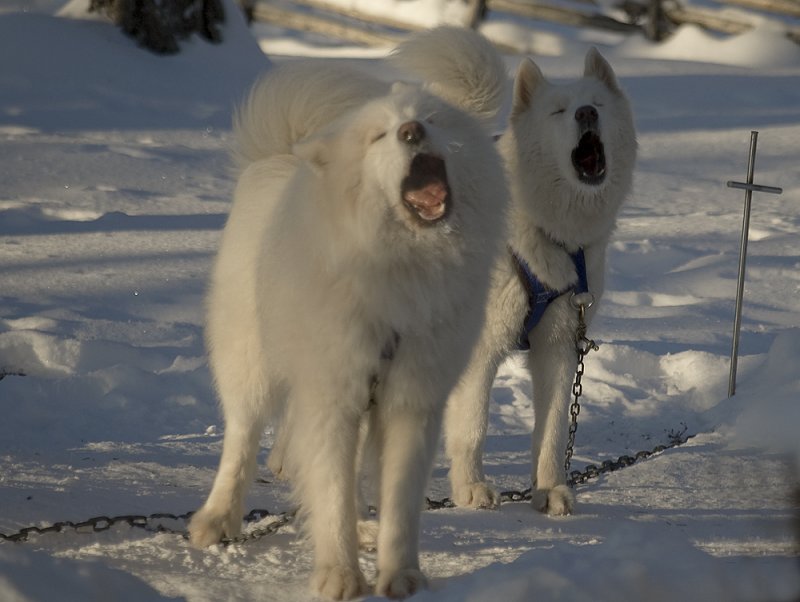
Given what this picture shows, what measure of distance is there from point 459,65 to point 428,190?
152 centimetres

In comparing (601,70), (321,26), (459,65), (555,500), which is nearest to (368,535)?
(555,500)

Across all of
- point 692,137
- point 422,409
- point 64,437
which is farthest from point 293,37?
point 422,409

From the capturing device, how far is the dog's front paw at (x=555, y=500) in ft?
14.9

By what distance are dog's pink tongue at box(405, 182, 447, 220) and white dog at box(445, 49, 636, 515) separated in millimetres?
1430

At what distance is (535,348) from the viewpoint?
480 centimetres

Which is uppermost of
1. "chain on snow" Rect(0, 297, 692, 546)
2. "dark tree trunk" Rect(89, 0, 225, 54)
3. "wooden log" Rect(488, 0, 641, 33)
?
"wooden log" Rect(488, 0, 641, 33)

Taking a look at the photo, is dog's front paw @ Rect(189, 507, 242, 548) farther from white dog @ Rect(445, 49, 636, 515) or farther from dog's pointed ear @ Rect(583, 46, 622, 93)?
dog's pointed ear @ Rect(583, 46, 622, 93)

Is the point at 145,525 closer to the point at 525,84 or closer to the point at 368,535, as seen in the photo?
the point at 368,535

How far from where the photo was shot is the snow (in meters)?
2.17

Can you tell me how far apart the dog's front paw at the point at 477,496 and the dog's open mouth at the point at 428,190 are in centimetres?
168

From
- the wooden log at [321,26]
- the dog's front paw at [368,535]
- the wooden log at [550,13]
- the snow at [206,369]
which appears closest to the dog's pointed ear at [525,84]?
the snow at [206,369]

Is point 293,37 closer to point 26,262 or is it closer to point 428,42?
point 26,262

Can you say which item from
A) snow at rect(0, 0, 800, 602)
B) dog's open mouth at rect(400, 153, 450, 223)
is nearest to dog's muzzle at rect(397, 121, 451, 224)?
dog's open mouth at rect(400, 153, 450, 223)

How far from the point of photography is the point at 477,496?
4.62m
